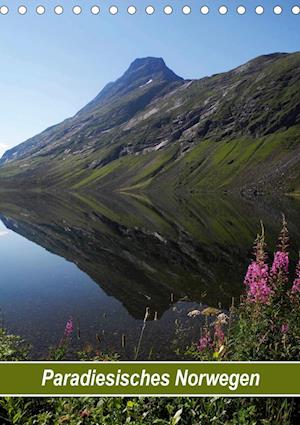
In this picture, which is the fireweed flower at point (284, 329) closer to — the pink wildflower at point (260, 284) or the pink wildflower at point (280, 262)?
the pink wildflower at point (260, 284)

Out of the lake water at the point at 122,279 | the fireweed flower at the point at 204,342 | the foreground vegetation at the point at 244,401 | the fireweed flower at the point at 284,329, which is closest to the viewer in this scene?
the foreground vegetation at the point at 244,401

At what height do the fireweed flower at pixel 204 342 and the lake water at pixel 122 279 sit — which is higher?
the lake water at pixel 122 279

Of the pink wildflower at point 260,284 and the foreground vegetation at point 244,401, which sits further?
the pink wildflower at point 260,284

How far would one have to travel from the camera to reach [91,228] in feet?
225

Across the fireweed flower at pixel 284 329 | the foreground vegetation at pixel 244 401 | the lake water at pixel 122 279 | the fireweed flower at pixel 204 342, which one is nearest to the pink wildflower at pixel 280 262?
the foreground vegetation at pixel 244 401

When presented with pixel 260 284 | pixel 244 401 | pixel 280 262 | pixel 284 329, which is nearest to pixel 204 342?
pixel 284 329

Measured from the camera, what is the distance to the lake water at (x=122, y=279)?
2395 centimetres

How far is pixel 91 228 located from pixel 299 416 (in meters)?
60.7

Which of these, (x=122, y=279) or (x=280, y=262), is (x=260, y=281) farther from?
(x=122, y=279)

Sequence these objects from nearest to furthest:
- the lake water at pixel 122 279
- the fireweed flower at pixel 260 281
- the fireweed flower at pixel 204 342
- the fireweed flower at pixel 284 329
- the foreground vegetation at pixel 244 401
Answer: the foreground vegetation at pixel 244 401 → the fireweed flower at pixel 260 281 → the fireweed flower at pixel 284 329 → the fireweed flower at pixel 204 342 → the lake water at pixel 122 279

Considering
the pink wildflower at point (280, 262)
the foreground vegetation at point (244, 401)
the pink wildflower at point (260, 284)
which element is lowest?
the foreground vegetation at point (244, 401)

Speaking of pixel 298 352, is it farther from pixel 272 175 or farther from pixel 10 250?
pixel 272 175

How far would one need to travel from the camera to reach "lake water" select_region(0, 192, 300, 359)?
24.0m

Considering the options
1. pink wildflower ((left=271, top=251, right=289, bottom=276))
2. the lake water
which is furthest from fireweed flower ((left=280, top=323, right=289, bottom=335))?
the lake water
